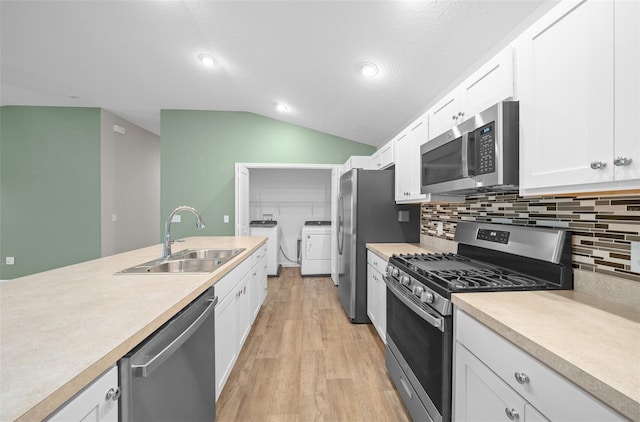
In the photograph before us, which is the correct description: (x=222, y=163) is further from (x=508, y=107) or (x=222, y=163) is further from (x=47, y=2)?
(x=508, y=107)

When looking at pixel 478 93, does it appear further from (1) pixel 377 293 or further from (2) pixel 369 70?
(1) pixel 377 293

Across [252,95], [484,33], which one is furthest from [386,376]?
[252,95]

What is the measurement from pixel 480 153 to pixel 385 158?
179 cm

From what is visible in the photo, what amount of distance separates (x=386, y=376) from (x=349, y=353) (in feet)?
1.28

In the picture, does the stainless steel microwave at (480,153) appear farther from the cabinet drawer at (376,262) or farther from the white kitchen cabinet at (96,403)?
the white kitchen cabinet at (96,403)

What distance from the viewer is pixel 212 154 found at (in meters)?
4.47

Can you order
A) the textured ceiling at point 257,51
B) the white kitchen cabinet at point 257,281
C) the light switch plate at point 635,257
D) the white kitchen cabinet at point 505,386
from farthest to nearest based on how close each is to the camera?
the white kitchen cabinet at point 257,281
the textured ceiling at point 257,51
the light switch plate at point 635,257
the white kitchen cabinet at point 505,386

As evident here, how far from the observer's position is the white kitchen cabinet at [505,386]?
2.04ft

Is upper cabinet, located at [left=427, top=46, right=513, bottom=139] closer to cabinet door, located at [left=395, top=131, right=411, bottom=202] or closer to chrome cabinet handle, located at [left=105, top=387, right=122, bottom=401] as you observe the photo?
cabinet door, located at [left=395, top=131, right=411, bottom=202]

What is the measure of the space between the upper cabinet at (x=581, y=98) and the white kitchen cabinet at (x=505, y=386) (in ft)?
1.97

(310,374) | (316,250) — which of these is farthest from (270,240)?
(310,374)

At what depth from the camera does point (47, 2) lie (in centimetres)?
230

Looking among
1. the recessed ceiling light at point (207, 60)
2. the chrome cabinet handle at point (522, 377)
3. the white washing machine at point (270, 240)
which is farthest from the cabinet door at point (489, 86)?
the white washing machine at point (270, 240)

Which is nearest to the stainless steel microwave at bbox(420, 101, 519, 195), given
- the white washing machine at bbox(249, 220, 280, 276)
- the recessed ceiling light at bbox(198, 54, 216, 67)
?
the recessed ceiling light at bbox(198, 54, 216, 67)
